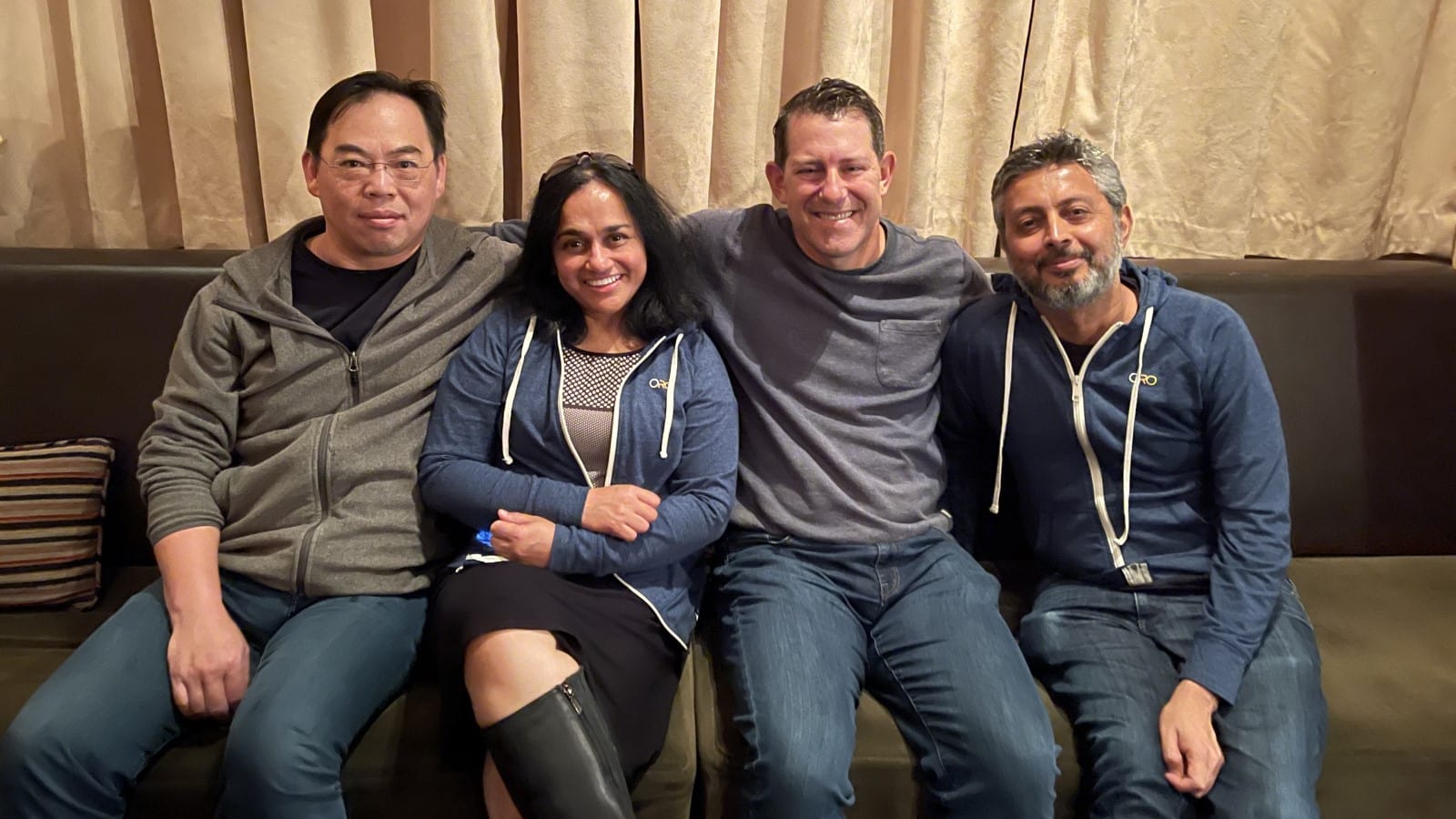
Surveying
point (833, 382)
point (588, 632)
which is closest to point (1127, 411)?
point (833, 382)

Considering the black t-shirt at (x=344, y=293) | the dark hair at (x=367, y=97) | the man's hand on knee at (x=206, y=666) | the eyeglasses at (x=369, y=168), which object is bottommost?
the man's hand on knee at (x=206, y=666)

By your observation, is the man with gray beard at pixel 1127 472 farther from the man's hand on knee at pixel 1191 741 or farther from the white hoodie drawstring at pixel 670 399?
the white hoodie drawstring at pixel 670 399

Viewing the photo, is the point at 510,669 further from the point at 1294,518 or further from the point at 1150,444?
the point at 1294,518

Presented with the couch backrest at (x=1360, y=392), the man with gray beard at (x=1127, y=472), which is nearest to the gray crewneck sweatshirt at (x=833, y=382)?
the man with gray beard at (x=1127, y=472)

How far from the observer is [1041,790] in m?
1.39

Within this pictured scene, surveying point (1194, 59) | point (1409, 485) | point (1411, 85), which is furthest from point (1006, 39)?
point (1409, 485)

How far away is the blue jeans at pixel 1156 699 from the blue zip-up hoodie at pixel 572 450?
59cm

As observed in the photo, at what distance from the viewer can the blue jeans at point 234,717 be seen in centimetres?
132

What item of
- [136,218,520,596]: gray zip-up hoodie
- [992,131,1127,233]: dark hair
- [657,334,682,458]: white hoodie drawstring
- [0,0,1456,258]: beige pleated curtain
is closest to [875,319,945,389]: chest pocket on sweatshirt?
[992,131,1127,233]: dark hair

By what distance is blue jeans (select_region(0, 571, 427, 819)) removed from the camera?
1.32 m

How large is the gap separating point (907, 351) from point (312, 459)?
3.29 ft

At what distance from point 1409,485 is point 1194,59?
997 millimetres

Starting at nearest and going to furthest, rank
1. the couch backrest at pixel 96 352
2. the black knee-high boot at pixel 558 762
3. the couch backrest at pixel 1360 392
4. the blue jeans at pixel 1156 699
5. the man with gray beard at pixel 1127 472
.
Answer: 1. the black knee-high boot at pixel 558 762
2. the blue jeans at pixel 1156 699
3. the man with gray beard at pixel 1127 472
4. the couch backrest at pixel 96 352
5. the couch backrest at pixel 1360 392

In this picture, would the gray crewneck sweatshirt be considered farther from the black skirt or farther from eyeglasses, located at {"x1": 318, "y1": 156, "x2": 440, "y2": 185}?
eyeglasses, located at {"x1": 318, "y1": 156, "x2": 440, "y2": 185}
